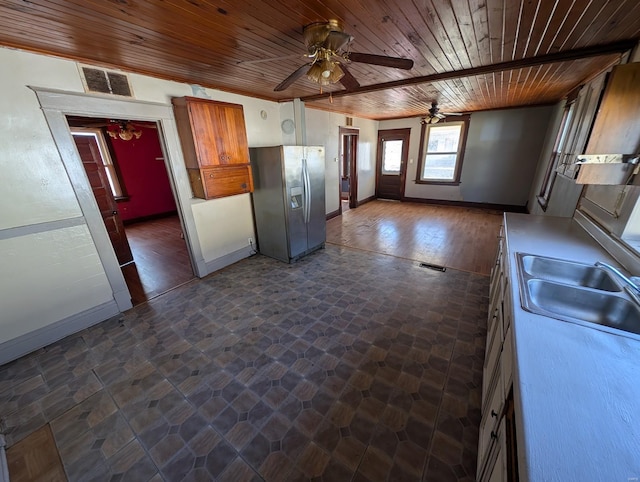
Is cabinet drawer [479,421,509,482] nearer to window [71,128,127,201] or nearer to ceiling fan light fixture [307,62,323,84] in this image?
ceiling fan light fixture [307,62,323,84]

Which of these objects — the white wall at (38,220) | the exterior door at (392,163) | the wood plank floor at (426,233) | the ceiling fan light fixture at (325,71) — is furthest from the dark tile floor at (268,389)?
the exterior door at (392,163)

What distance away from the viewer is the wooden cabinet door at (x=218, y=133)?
2.86 metres

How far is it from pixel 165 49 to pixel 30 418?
9.67 ft

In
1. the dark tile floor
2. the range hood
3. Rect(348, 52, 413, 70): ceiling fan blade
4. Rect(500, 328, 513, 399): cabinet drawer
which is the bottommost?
the dark tile floor

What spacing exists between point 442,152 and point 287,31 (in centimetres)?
619

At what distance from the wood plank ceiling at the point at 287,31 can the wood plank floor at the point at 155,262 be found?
2.49 m

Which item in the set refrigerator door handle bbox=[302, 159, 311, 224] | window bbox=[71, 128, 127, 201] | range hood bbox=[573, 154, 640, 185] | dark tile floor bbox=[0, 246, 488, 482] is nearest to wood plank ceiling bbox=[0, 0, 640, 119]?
range hood bbox=[573, 154, 640, 185]

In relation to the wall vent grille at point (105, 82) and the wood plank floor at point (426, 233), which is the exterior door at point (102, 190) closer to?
the wall vent grille at point (105, 82)

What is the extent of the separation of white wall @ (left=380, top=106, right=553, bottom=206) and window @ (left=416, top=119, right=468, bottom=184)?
160mm

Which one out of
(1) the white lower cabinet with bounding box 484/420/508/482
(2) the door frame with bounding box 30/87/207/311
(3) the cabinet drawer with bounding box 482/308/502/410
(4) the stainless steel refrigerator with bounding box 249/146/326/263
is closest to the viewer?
(1) the white lower cabinet with bounding box 484/420/508/482

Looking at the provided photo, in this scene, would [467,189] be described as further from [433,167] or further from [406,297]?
[406,297]

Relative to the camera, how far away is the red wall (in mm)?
5785

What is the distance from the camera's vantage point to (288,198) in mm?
3508

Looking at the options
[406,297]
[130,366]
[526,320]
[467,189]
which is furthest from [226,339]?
[467,189]
